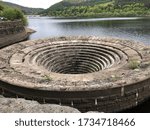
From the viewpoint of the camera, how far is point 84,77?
739 inches

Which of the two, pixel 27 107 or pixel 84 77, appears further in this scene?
pixel 84 77

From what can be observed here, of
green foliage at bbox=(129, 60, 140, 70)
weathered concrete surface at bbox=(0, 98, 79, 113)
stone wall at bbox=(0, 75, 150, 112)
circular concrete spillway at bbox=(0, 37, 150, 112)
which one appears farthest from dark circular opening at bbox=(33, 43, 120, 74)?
weathered concrete surface at bbox=(0, 98, 79, 113)

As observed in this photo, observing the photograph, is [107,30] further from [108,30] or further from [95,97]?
[95,97]

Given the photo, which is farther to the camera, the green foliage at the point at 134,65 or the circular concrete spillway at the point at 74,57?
the circular concrete spillway at the point at 74,57

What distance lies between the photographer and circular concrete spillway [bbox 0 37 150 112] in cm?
1672

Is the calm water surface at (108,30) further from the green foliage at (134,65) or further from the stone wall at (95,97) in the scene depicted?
the stone wall at (95,97)

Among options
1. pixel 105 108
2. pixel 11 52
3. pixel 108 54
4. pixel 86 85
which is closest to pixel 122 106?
pixel 105 108

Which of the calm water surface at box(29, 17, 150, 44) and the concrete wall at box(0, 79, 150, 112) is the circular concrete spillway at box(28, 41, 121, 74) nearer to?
the concrete wall at box(0, 79, 150, 112)

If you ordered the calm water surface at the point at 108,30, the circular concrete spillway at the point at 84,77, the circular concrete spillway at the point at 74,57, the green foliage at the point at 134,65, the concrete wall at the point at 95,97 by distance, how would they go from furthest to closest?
1. the calm water surface at the point at 108,30
2. the circular concrete spillway at the point at 74,57
3. the green foliage at the point at 134,65
4. the circular concrete spillway at the point at 84,77
5. the concrete wall at the point at 95,97

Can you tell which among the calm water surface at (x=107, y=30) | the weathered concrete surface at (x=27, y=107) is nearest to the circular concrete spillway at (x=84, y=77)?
the weathered concrete surface at (x=27, y=107)

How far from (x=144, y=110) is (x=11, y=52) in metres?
14.8

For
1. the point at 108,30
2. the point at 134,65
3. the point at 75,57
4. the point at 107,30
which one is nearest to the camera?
the point at 134,65

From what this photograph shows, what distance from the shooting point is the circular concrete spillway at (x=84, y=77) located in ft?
54.9

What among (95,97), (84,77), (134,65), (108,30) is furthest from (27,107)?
(108,30)
